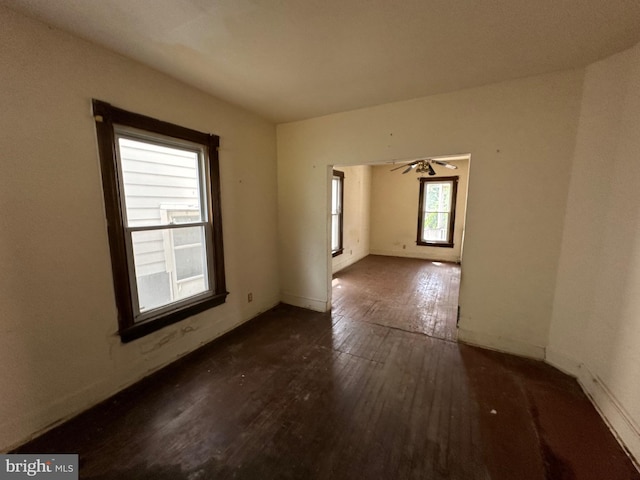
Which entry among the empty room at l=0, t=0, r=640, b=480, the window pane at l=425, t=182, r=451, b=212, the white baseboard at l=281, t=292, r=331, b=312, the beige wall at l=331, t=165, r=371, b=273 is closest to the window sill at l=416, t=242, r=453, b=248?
the window pane at l=425, t=182, r=451, b=212

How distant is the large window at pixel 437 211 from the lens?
6332 mm

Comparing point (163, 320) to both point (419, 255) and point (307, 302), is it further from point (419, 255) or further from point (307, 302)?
point (419, 255)

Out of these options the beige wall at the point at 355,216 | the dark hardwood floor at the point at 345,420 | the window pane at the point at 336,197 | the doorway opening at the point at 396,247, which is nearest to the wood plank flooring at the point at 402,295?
the doorway opening at the point at 396,247

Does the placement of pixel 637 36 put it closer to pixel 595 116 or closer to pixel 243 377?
pixel 595 116

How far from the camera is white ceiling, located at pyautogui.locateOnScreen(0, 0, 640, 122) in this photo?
1.36 m

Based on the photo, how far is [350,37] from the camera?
1606 mm

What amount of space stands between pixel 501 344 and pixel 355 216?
4220 mm

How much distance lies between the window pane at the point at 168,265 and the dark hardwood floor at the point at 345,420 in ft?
2.09

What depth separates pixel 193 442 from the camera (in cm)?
155

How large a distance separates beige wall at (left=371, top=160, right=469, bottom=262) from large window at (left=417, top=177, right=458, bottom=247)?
0.35 ft

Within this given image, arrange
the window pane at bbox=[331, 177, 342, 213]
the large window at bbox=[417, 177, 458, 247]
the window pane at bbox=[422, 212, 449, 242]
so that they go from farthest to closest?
1. the window pane at bbox=[422, 212, 449, 242]
2. the large window at bbox=[417, 177, 458, 247]
3. the window pane at bbox=[331, 177, 342, 213]

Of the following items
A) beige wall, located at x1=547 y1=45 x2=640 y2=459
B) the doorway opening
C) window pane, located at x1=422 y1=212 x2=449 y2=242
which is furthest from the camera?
window pane, located at x1=422 y1=212 x2=449 y2=242

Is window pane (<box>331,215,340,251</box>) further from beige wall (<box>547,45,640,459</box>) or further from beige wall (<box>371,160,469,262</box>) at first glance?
beige wall (<box>547,45,640,459</box>)

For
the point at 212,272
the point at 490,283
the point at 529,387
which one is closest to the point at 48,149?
the point at 212,272
